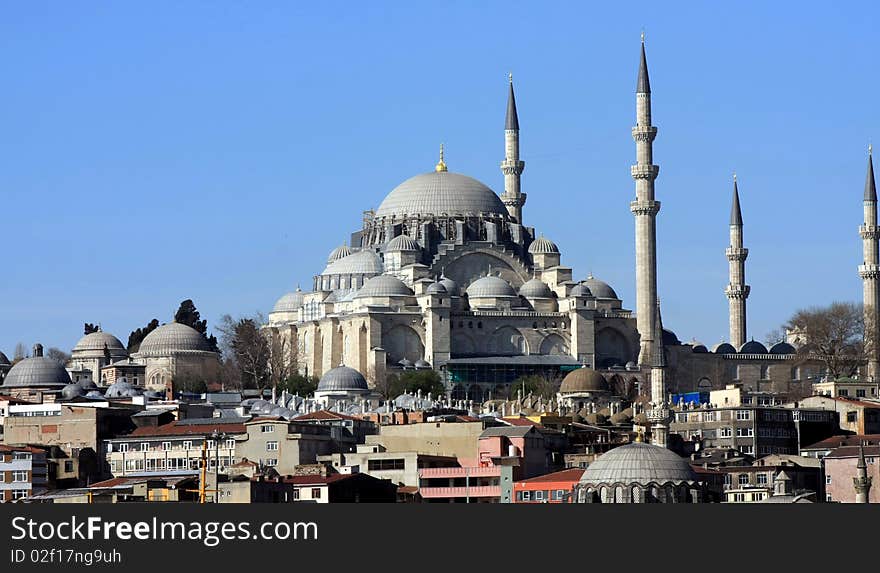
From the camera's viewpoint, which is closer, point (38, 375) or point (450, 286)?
point (38, 375)

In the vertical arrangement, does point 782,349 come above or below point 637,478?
above

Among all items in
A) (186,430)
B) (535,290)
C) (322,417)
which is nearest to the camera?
(186,430)

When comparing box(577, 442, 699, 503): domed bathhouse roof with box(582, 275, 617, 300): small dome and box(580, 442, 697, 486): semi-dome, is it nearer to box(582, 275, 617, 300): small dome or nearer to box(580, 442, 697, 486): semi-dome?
box(580, 442, 697, 486): semi-dome

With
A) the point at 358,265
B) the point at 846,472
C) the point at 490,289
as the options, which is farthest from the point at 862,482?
the point at 358,265

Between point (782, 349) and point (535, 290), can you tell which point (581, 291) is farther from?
point (782, 349)

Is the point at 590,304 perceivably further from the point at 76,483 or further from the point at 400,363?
the point at 76,483

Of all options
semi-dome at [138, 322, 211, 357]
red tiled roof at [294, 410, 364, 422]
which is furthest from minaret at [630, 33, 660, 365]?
red tiled roof at [294, 410, 364, 422]
